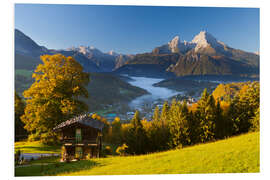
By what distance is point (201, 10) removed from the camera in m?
6.36

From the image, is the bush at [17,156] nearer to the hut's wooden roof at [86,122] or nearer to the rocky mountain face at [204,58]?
the hut's wooden roof at [86,122]

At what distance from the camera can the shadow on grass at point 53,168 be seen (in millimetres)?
5223

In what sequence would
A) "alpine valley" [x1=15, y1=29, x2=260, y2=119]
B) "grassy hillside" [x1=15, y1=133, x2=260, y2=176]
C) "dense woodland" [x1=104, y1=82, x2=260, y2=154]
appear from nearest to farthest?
"grassy hillside" [x1=15, y1=133, x2=260, y2=176] → "alpine valley" [x1=15, y1=29, x2=260, y2=119] → "dense woodland" [x1=104, y1=82, x2=260, y2=154]

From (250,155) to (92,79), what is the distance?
6.99 meters

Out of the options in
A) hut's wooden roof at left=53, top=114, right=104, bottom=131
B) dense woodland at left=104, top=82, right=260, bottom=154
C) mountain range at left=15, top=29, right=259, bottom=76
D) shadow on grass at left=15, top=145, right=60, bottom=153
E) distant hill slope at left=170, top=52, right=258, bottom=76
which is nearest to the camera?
hut's wooden roof at left=53, top=114, right=104, bottom=131

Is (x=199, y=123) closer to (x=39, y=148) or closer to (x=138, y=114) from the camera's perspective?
(x=138, y=114)

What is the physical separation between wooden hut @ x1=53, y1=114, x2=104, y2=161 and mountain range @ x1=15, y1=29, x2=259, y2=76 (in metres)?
2.62

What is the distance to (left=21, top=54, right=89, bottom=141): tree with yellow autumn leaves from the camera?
671 cm

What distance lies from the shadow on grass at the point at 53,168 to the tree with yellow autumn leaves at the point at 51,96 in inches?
64.8

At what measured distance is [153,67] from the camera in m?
8.53

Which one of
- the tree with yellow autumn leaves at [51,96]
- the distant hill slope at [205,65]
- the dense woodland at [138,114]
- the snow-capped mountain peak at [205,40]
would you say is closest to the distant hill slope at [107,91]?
the dense woodland at [138,114]

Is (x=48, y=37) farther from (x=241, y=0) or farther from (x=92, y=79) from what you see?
(x=241, y=0)

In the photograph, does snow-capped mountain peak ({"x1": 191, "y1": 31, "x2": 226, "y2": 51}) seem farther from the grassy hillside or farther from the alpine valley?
the grassy hillside

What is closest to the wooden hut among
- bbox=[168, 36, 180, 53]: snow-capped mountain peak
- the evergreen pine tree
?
the evergreen pine tree
